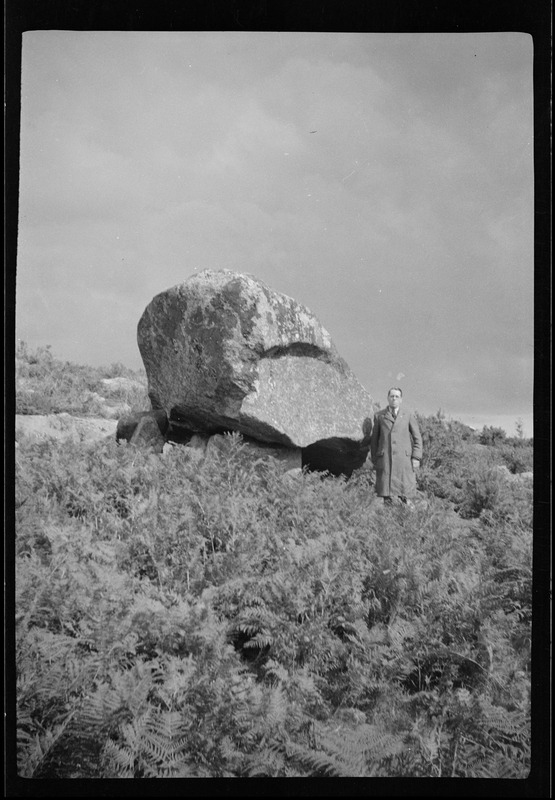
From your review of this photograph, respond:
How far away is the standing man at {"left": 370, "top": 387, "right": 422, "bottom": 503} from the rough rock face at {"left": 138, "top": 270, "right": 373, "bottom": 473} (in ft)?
1.64

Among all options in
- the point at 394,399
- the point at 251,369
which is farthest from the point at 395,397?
the point at 251,369

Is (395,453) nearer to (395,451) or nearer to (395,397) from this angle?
(395,451)

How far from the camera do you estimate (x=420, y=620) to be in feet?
16.4

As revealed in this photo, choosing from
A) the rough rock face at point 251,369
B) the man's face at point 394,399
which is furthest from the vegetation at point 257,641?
the man's face at point 394,399

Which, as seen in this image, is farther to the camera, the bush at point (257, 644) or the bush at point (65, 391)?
the bush at point (65, 391)

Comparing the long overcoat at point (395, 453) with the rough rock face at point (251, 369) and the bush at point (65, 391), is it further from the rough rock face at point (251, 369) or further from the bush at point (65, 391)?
the bush at point (65, 391)

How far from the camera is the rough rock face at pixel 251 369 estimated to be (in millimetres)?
8578

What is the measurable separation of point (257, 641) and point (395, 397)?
17.2 feet

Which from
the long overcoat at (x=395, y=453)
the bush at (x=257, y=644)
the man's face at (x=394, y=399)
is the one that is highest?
the man's face at (x=394, y=399)
